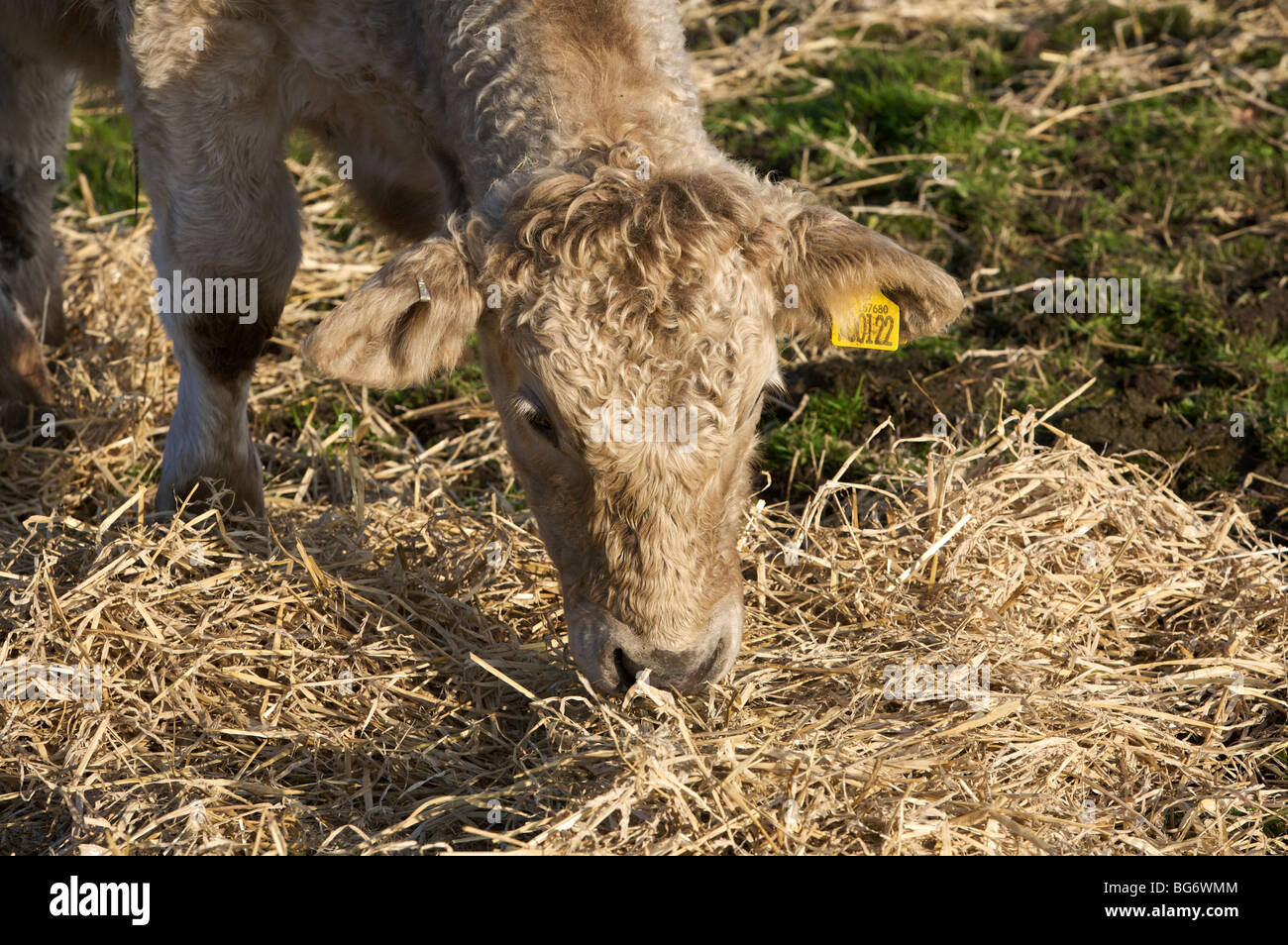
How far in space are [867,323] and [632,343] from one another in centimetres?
87

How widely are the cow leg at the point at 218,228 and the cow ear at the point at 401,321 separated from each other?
1340 mm

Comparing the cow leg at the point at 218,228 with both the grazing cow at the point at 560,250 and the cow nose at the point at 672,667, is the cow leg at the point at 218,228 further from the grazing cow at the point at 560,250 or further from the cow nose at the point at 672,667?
the cow nose at the point at 672,667

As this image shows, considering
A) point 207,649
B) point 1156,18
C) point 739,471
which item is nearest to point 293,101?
point 207,649

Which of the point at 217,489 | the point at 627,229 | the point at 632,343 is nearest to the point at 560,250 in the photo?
the point at 627,229

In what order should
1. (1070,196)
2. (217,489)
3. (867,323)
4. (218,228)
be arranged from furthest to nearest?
(1070,196) → (217,489) → (218,228) → (867,323)

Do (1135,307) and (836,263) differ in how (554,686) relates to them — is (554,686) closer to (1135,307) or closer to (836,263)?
(836,263)

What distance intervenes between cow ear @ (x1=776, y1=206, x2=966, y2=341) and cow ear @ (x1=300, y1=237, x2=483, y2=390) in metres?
0.86

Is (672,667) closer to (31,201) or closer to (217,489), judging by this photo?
(217,489)

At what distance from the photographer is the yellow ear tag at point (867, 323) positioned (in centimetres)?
370

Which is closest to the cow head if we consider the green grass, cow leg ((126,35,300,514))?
cow leg ((126,35,300,514))

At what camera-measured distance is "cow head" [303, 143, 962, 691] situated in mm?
3260

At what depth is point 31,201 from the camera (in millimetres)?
6031

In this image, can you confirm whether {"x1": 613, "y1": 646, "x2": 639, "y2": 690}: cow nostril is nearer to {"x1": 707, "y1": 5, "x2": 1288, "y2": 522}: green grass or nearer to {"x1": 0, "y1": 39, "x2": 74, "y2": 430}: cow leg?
{"x1": 707, "y1": 5, "x2": 1288, "y2": 522}: green grass

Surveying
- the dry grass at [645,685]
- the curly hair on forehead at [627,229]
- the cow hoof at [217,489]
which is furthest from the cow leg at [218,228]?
the curly hair on forehead at [627,229]
